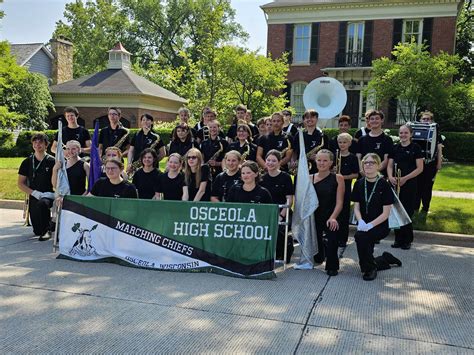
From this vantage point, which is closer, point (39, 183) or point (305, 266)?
point (305, 266)

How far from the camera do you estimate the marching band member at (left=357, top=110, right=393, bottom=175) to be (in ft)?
23.8

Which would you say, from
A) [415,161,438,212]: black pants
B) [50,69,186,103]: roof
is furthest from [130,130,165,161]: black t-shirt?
[50,69,186,103]: roof

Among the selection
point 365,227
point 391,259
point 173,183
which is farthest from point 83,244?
point 391,259

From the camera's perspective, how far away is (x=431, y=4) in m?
25.1

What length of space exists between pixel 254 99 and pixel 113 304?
62.9 ft

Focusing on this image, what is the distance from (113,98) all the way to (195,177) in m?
25.2

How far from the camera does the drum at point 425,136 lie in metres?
7.63

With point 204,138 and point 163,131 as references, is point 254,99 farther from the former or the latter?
point 204,138

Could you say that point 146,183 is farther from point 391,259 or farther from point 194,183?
point 391,259

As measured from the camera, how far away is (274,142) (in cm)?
770

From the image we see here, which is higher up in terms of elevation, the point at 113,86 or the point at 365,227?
the point at 113,86

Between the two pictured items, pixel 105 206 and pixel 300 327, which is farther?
pixel 105 206

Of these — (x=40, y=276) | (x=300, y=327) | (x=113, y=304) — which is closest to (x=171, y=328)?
(x=113, y=304)

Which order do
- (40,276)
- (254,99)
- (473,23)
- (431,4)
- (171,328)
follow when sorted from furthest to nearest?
(473,23) → (431,4) → (254,99) → (40,276) → (171,328)
